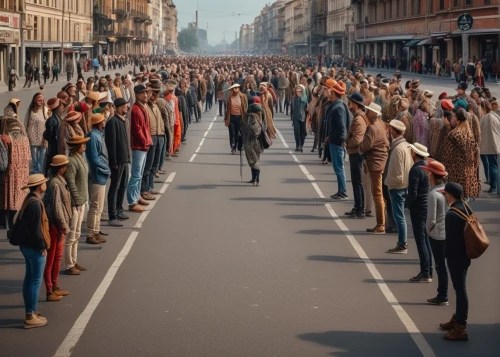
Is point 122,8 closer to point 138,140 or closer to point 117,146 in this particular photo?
point 138,140

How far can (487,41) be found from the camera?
6141 centimetres

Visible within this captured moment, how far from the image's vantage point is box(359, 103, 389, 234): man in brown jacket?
1365 cm

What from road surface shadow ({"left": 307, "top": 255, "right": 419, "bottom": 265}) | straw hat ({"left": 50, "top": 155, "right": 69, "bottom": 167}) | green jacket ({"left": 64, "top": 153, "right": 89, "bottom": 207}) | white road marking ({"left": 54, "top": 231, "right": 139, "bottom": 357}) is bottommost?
white road marking ({"left": 54, "top": 231, "right": 139, "bottom": 357})

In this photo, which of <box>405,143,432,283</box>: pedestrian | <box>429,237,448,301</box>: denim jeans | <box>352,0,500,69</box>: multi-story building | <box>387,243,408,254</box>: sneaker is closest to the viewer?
<box>429,237,448,301</box>: denim jeans

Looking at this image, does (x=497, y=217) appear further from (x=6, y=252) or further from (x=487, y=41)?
(x=487, y=41)

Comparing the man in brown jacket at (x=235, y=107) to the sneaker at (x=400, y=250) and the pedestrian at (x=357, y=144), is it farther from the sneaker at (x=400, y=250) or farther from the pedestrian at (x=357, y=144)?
the sneaker at (x=400, y=250)

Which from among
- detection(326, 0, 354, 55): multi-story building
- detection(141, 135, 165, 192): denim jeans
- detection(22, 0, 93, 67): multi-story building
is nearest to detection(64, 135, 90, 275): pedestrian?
detection(141, 135, 165, 192): denim jeans

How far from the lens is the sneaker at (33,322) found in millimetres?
8798

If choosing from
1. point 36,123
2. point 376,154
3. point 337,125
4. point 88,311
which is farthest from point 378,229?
point 36,123

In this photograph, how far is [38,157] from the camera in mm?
17656

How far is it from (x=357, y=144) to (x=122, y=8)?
12060 cm

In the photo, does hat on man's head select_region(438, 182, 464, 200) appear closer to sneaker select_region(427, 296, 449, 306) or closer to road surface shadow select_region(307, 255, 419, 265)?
sneaker select_region(427, 296, 449, 306)

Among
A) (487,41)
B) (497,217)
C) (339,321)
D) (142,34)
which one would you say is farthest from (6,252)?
(142,34)

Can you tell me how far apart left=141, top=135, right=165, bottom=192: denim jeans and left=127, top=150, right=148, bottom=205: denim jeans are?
40.9 inches
